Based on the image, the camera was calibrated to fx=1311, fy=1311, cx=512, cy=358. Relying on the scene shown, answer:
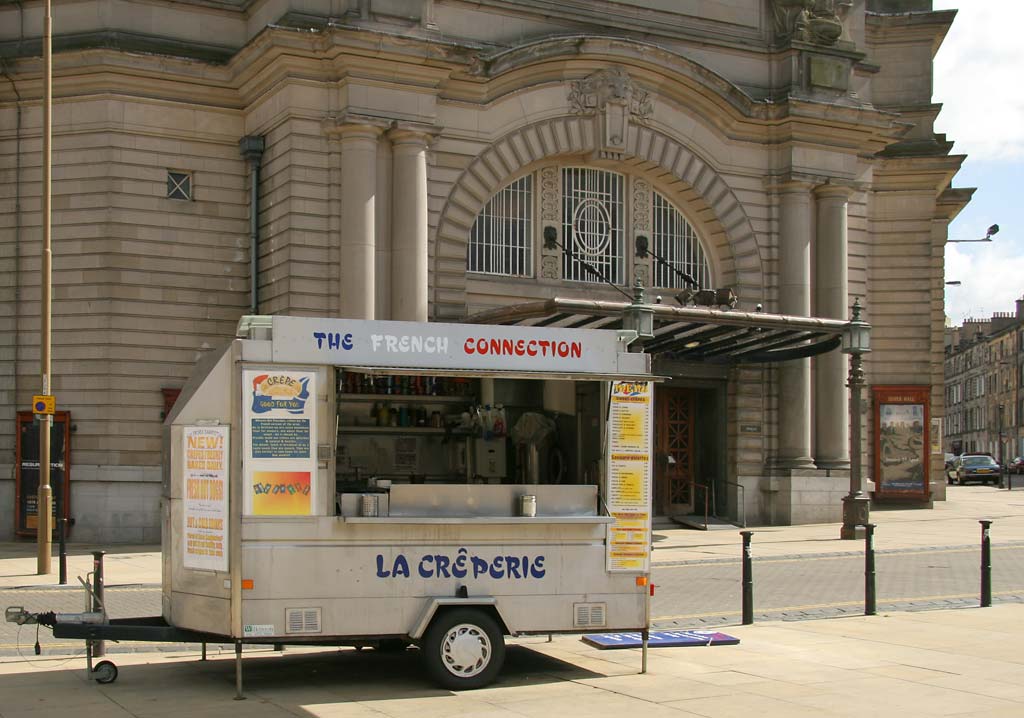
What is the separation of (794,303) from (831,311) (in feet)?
4.04

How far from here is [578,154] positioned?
97.1ft

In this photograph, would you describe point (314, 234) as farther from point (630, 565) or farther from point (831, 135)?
point (630, 565)

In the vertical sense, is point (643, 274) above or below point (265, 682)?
above

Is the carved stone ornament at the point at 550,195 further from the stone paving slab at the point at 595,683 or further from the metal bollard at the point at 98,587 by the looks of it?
the metal bollard at the point at 98,587

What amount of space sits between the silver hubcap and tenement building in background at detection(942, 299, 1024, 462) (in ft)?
322

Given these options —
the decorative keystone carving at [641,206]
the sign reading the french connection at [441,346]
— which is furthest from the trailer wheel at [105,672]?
the decorative keystone carving at [641,206]

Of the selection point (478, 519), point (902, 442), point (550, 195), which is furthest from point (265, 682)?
point (902, 442)

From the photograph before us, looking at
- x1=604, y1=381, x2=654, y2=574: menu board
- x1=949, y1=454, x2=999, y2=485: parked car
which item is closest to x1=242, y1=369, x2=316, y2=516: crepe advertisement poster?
x1=604, y1=381, x2=654, y2=574: menu board

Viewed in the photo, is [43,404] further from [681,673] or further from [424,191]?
[681,673]

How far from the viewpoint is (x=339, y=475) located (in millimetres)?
12508

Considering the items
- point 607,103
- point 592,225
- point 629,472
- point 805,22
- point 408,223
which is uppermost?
point 805,22

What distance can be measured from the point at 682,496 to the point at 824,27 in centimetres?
1190

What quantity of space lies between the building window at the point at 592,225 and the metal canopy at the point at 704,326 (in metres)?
2.36

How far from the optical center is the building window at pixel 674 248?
102 ft
